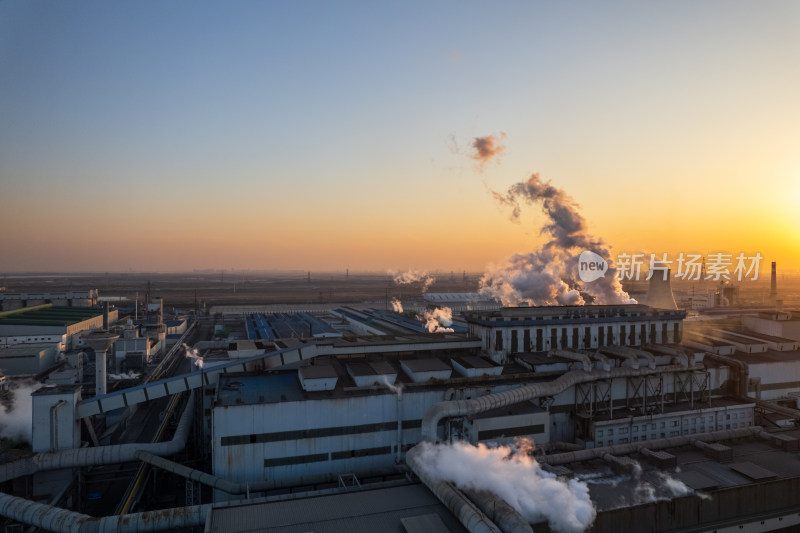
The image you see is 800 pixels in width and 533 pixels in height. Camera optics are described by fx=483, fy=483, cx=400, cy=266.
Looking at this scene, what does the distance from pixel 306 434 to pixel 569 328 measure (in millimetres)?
22424

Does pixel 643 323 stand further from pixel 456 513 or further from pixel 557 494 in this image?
pixel 456 513

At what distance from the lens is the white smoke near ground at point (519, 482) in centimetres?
1970

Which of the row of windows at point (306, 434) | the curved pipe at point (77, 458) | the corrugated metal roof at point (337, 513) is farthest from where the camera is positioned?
the row of windows at point (306, 434)

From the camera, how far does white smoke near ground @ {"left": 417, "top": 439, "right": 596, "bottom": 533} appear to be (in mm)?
19703

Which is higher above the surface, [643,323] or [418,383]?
[643,323]

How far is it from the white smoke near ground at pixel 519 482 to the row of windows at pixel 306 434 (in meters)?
4.35

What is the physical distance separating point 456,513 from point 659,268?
2087 inches

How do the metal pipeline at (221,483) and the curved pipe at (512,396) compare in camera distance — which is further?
the curved pipe at (512,396)

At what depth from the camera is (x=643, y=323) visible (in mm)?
40812

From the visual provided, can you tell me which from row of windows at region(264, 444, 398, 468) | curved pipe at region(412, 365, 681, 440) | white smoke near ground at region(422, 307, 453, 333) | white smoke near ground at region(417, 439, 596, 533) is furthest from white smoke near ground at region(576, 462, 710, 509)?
white smoke near ground at region(422, 307, 453, 333)

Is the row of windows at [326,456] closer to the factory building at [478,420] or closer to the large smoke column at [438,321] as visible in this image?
the factory building at [478,420]

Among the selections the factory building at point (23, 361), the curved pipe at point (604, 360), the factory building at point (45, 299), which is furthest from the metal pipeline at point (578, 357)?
the factory building at point (45, 299)

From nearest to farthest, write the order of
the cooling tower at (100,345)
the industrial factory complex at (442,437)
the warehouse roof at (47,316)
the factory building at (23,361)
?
the industrial factory complex at (442,437) → the cooling tower at (100,345) → the factory building at (23,361) → the warehouse roof at (47,316)

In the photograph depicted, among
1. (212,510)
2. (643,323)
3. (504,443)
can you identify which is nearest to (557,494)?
(504,443)
